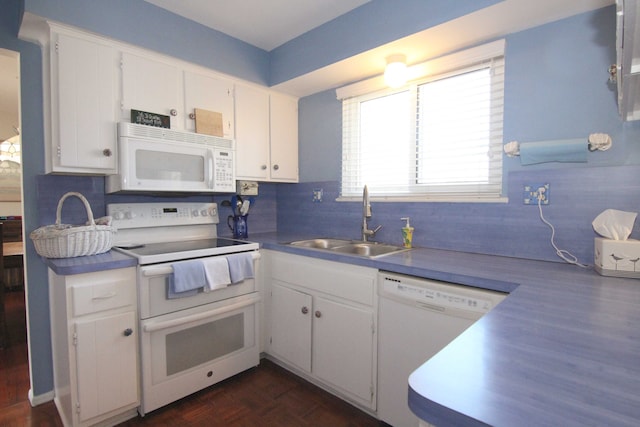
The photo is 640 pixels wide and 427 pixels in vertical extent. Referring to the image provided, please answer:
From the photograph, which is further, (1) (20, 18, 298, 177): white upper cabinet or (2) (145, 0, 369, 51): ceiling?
(2) (145, 0, 369, 51): ceiling

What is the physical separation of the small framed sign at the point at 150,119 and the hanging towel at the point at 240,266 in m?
0.93

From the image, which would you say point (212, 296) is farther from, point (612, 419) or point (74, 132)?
point (612, 419)

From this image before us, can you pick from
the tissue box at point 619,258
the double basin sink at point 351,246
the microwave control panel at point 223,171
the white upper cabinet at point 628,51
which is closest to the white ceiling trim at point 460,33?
the white upper cabinet at point 628,51

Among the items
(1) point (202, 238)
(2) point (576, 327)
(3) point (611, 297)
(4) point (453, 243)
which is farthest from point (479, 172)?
(1) point (202, 238)

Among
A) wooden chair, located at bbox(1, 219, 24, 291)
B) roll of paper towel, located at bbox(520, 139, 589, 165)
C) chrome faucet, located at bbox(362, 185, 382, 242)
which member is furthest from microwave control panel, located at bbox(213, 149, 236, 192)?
wooden chair, located at bbox(1, 219, 24, 291)

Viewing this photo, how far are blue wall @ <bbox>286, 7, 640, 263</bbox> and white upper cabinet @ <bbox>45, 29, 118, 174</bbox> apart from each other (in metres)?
1.97

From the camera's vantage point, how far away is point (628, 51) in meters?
0.80

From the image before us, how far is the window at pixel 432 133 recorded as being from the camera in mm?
1898

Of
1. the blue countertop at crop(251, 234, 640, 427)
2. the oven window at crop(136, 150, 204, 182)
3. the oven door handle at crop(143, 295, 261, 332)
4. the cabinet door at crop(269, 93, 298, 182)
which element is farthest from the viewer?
the cabinet door at crop(269, 93, 298, 182)

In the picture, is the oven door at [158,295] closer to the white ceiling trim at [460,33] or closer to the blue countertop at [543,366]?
the blue countertop at [543,366]

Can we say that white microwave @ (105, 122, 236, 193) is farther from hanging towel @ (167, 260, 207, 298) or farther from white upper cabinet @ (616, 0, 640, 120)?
white upper cabinet @ (616, 0, 640, 120)

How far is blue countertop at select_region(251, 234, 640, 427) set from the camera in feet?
1.56

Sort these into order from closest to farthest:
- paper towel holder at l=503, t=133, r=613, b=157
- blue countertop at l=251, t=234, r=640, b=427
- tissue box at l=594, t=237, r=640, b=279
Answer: blue countertop at l=251, t=234, r=640, b=427 < tissue box at l=594, t=237, r=640, b=279 < paper towel holder at l=503, t=133, r=613, b=157

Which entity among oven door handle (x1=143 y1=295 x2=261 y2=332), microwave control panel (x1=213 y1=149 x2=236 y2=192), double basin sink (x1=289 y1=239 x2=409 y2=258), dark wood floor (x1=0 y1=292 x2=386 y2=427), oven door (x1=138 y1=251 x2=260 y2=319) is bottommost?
dark wood floor (x1=0 y1=292 x2=386 y2=427)
